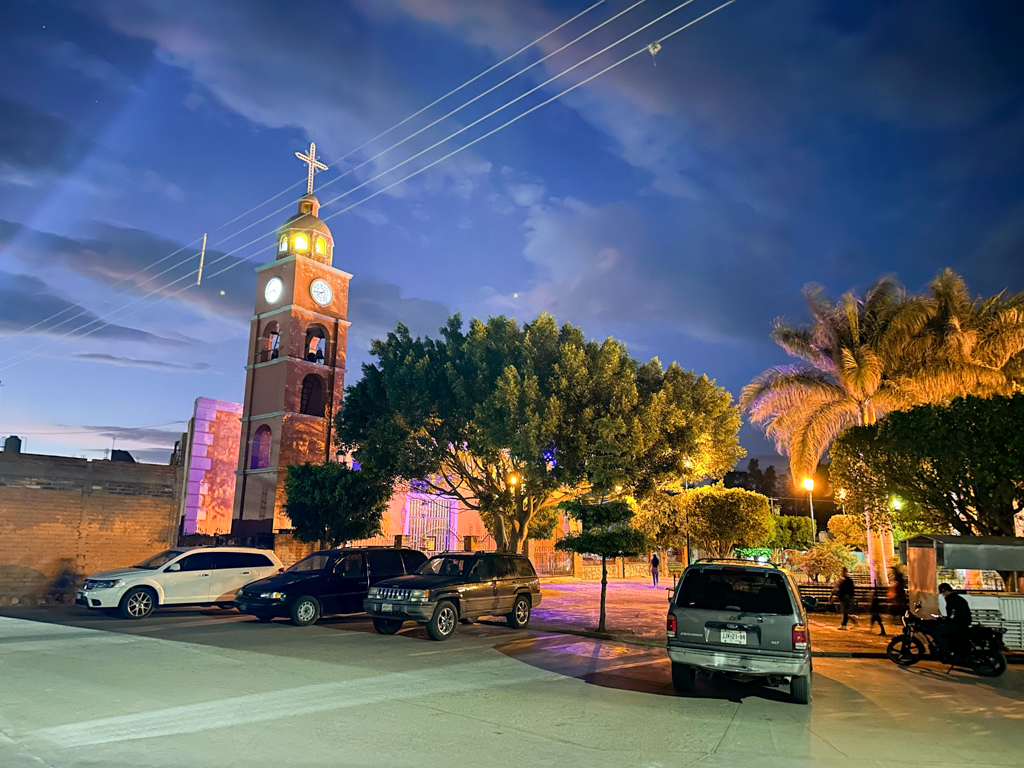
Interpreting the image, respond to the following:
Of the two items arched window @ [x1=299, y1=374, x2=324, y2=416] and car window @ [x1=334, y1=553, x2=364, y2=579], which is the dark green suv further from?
arched window @ [x1=299, y1=374, x2=324, y2=416]

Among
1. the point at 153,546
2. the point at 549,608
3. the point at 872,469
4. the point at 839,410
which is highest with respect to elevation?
the point at 839,410

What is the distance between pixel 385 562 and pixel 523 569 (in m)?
3.38

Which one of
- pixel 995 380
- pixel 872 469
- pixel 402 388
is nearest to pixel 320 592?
pixel 402 388

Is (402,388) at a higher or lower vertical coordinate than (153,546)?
higher

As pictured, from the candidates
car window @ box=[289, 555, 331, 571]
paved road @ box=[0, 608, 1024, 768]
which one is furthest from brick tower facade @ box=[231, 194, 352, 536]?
paved road @ box=[0, 608, 1024, 768]

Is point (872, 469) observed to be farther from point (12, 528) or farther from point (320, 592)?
point (12, 528)

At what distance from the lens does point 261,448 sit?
3984 centimetres

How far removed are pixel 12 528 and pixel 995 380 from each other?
28894mm

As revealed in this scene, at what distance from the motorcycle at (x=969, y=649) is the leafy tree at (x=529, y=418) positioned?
847 centimetres

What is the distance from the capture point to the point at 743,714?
8359mm

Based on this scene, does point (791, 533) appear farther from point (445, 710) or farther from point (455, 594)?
point (445, 710)

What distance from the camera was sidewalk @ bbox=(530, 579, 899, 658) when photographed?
14836mm

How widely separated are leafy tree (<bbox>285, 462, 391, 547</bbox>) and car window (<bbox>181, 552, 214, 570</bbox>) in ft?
24.7

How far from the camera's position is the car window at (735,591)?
915 cm
